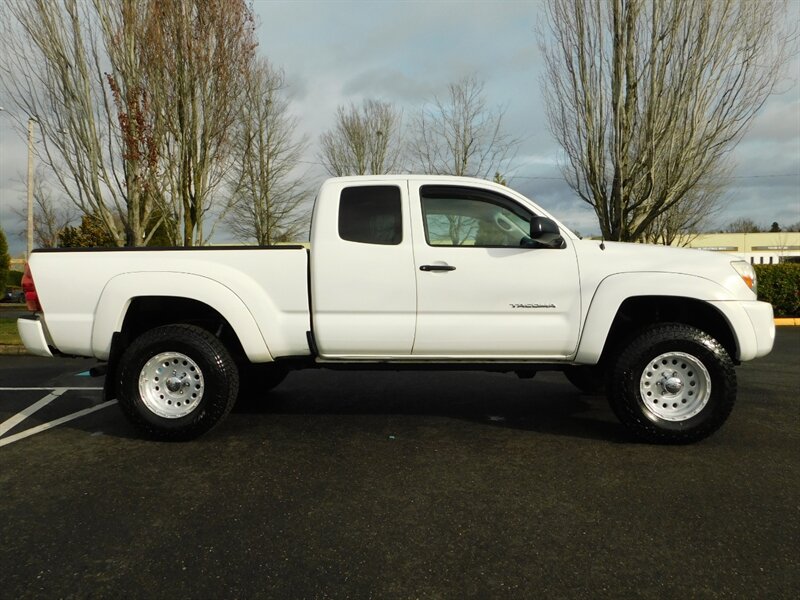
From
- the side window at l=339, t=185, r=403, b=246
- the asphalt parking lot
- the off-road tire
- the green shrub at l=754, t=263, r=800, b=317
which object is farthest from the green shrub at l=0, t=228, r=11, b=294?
the green shrub at l=754, t=263, r=800, b=317

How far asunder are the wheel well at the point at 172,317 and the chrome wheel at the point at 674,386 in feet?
10.8

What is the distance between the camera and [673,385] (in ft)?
13.4

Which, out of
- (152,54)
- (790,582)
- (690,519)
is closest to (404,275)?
(690,519)

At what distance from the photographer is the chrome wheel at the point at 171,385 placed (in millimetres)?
4219

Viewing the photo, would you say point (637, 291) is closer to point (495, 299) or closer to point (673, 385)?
point (673, 385)

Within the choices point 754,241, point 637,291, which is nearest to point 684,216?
point 637,291

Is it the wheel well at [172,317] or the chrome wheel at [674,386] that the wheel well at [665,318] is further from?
the wheel well at [172,317]

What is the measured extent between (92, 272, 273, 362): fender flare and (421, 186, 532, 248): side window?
155 cm

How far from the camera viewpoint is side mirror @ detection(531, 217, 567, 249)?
3990 mm

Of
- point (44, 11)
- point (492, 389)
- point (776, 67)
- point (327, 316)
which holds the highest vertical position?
point (44, 11)

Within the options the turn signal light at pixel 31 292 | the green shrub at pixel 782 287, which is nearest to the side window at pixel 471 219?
the turn signal light at pixel 31 292

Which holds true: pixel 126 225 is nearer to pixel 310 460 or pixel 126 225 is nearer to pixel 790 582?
pixel 310 460

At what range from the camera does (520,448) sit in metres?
3.99

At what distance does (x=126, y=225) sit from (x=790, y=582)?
1131 cm
